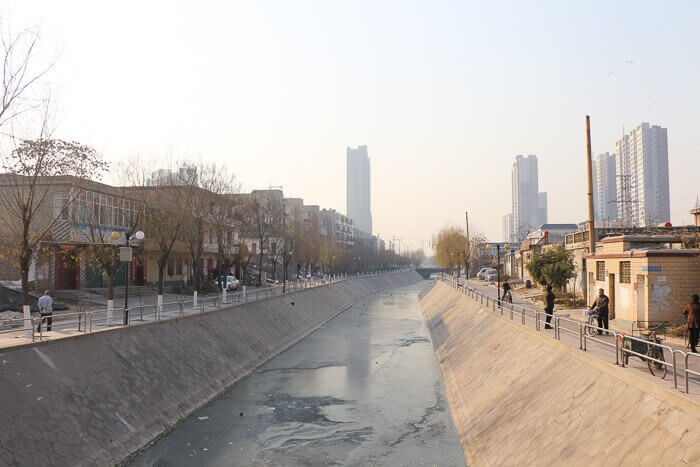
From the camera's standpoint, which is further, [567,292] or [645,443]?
[567,292]

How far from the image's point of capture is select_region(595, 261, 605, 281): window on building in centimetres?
2633

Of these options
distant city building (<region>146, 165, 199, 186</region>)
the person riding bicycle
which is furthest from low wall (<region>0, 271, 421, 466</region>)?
the person riding bicycle

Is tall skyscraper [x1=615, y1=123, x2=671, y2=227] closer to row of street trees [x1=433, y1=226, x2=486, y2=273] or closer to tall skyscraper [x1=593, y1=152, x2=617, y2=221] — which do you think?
tall skyscraper [x1=593, y1=152, x2=617, y2=221]

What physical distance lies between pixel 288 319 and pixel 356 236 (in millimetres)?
140086

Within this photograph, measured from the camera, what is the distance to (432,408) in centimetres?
2073

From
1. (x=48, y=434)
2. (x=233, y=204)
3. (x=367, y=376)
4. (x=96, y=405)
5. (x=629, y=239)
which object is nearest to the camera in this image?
(x=48, y=434)

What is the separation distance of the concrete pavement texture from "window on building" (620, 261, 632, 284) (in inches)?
387

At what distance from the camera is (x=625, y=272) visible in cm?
2336

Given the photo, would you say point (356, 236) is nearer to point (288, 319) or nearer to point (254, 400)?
point (288, 319)

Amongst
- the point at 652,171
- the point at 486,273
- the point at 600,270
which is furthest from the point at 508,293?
the point at 652,171

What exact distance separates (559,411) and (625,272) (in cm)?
1296

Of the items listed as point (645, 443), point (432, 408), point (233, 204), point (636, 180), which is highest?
point (636, 180)

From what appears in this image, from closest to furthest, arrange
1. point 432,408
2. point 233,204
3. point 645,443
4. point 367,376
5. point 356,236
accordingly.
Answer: point 645,443, point 432,408, point 367,376, point 233,204, point 356,236

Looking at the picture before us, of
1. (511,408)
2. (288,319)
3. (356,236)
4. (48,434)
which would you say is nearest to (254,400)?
(48,434)
